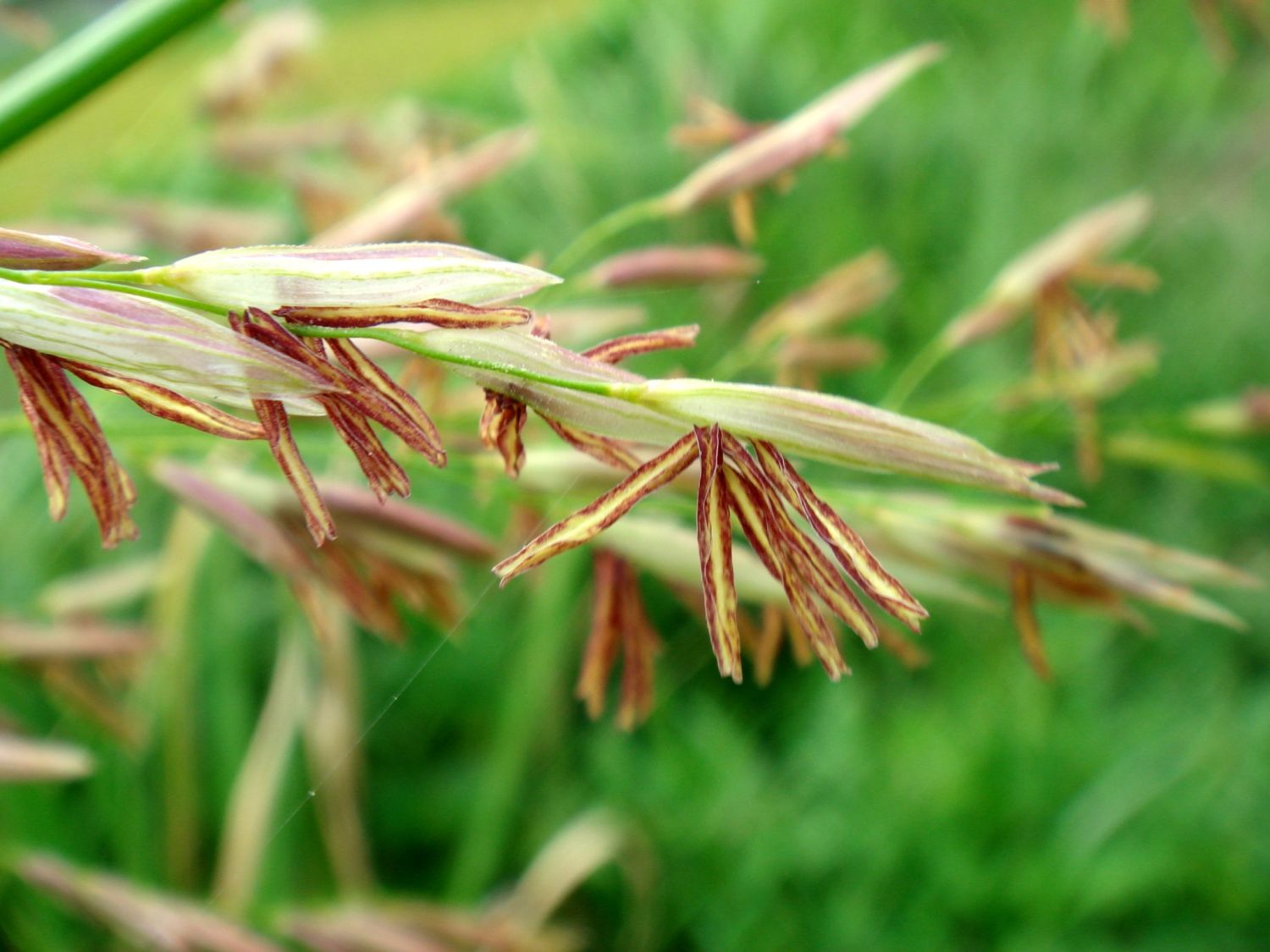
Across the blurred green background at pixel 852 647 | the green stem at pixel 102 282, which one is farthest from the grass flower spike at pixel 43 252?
the blurred green background at pixel 852 647

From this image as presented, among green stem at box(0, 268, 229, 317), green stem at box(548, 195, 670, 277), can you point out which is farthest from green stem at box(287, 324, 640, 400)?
green stem at box(548, 195, 670, 277)

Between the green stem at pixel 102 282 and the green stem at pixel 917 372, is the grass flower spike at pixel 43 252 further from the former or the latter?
the green stem at pixel 917 372

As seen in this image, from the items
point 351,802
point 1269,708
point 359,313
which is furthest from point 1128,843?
point 359,313

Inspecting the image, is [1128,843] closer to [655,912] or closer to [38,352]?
[655,912]

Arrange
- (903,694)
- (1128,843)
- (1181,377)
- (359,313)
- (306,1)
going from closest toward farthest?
(359,313) < (1128,843) < (903,694) < (1181,377) < (306,1)

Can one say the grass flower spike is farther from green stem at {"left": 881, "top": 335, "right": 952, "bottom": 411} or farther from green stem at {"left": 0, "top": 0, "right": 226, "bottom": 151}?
A: green stem at {"left": 881, "top": 335, "right": 952, "bottom": 411}

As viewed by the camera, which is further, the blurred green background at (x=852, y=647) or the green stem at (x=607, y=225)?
the blurred green background at (x=852, y=647)
